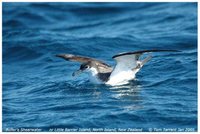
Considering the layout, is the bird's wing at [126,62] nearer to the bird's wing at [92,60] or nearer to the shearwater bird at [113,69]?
the shearwater bird at [113,69]

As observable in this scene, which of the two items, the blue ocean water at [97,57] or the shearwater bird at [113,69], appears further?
the shearwater bird at [113,69]

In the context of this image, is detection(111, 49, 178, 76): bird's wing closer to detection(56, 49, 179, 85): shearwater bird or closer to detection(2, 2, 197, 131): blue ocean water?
detection(56, 49, 179, 85): shearwater bird

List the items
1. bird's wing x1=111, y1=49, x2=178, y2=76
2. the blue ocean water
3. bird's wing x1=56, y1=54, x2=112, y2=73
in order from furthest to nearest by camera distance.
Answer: bird's wing x1=56, y1=54, x2=112, y2=73, bird's wing x1=111, y1=49, x2=178, y2=76, the blue ocean water

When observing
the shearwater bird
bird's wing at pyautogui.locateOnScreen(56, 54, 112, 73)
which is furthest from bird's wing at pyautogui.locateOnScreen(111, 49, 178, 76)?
bird's wing at pyautogui.locateOnScreen(56, 54, 112, 73)

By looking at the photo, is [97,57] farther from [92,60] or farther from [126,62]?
[126,62]

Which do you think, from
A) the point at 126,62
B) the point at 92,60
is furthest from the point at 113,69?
the point at 92,60

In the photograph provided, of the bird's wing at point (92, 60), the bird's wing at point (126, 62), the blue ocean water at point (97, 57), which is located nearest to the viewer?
the blue ocean water at point (97, 57)

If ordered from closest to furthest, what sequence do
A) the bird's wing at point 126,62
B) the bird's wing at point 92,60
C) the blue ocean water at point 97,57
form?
1. the blue ocean water at point 97,57
2. the bird's wing at point 126,62
3. the bird's wing at point 92,60

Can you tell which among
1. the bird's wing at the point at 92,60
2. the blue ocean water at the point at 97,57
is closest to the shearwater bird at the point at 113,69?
the bird's wing at the point at 92,60

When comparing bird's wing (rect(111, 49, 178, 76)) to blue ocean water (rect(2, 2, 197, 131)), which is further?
bird's wing (rect(111, 49, 178, 76))
